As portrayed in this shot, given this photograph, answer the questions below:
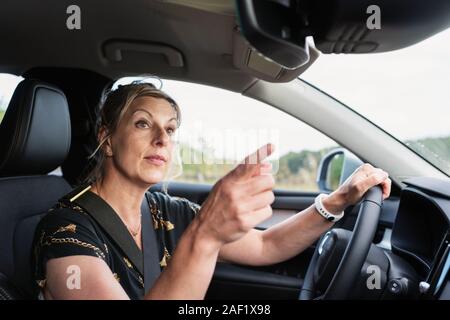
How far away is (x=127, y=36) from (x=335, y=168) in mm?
1047

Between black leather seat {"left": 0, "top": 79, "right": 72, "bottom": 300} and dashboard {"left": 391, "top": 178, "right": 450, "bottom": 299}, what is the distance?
1084 millimetres

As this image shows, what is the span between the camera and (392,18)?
64 cm

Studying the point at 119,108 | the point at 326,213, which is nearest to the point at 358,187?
the point at 326,213

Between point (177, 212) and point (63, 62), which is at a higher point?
point (63, 62)

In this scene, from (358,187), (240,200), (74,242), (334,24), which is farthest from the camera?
(358,187)

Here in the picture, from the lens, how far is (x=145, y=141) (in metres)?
1.35

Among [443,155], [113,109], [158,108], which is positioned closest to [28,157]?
[113,109]

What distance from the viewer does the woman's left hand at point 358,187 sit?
1.40m

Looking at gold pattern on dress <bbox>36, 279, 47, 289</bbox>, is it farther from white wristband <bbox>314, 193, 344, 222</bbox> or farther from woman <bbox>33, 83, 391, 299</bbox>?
white wristband <bbox>314, 193, 344, 222</bbox>

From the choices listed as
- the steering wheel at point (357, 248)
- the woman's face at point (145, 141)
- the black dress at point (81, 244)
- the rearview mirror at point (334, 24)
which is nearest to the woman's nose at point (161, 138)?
the woman's face at point (145, 141)

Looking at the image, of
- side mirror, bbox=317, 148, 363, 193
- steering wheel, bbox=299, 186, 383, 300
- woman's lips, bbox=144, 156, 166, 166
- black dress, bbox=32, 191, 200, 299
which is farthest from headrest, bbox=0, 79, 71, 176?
side mirror, bbox=317, 148, 363, 193

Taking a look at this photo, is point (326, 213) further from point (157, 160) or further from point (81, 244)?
point (81, 244)
